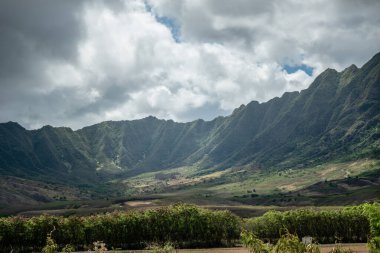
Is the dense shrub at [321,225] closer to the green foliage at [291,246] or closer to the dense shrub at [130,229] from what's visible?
the dense shrub at [130,229]

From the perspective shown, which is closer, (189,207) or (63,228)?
(63,228)

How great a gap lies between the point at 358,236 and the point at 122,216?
2660 inches

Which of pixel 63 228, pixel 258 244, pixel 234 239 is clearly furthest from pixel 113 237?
pixel 258 244

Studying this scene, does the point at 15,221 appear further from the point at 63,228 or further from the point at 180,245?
the point at 180,245

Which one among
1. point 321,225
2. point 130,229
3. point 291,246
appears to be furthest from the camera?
point 321,225

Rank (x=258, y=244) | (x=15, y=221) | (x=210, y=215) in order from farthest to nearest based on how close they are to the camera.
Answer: (x=210, y=215) → (x=15, y=221) → (x=258, y=244)

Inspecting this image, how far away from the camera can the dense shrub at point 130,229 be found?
105375 millimetres

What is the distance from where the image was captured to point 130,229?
11056 centimetres

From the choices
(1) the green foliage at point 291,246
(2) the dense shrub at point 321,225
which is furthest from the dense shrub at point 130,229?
(1) the green foliage at point 291,246

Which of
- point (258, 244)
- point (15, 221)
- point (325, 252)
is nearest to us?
Answer: point (258, 244)

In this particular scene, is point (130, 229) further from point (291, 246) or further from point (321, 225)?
point (291, 246)

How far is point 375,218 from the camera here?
229ft

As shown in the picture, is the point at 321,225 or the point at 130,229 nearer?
the point at 130,229

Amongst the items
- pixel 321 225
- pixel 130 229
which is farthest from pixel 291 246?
pixel 321 225
